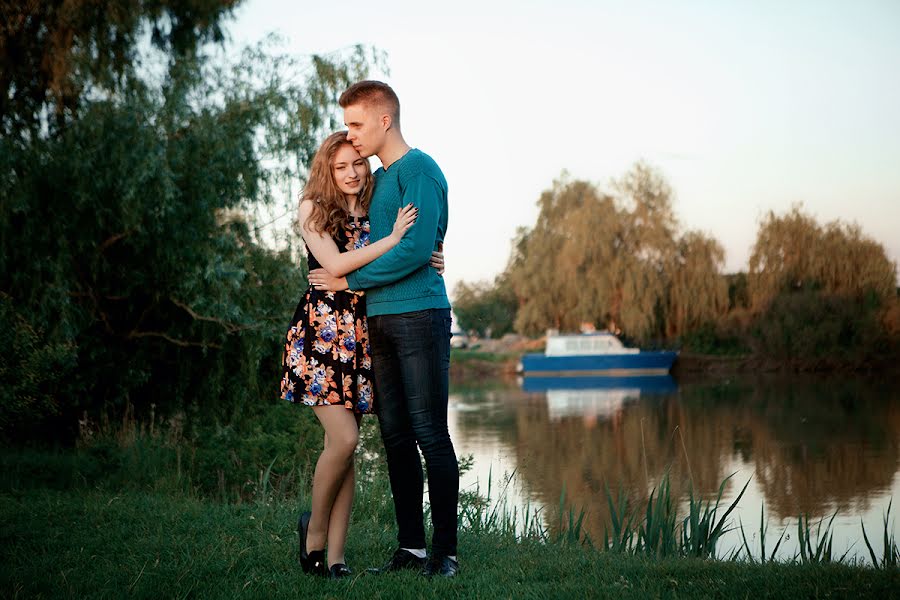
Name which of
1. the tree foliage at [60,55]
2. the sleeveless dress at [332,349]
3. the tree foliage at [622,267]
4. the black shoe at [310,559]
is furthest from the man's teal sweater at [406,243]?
the tree foliage at [622,267]

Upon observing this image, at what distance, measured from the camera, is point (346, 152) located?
337 cm

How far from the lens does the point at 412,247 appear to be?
10.5ft

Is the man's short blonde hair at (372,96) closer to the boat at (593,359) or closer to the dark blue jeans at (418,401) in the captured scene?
the dark blue jeans at (418,401)

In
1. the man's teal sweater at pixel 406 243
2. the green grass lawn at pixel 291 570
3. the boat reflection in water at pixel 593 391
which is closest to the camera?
the green grass lawn at pixel 291 570

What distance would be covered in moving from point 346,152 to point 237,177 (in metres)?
6.30

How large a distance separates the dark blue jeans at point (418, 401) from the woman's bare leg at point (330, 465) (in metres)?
0.14

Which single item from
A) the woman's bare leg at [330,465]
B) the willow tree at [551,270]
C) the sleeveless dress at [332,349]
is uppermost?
the willow tree at [551,270]

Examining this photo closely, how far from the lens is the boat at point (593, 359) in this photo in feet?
104

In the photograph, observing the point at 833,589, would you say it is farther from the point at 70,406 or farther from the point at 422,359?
the point at 70,406

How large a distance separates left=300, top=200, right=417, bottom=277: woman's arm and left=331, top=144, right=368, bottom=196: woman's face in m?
0.21

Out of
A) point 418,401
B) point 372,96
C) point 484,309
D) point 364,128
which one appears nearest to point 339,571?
point 418,401

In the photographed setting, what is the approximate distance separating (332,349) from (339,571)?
859 millimetres

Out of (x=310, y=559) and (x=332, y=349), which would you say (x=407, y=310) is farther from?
(x=310, y=559)

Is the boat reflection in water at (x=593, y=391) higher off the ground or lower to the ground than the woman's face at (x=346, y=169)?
lower
